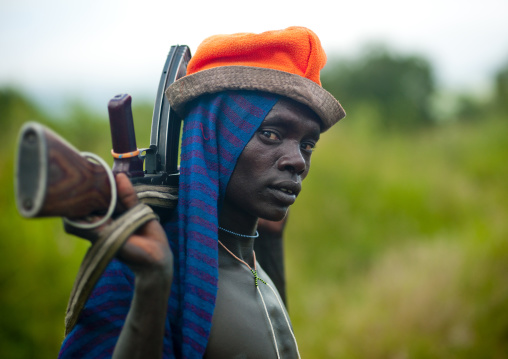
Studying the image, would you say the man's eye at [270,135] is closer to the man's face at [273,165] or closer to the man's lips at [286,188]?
the man's face at [273,165]

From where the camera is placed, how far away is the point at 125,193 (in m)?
1.33

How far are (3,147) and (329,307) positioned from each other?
486 centimetres

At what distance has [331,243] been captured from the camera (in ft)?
27.4

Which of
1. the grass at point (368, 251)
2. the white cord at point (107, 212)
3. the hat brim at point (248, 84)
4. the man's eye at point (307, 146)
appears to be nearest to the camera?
the white cord at point (107, 212)

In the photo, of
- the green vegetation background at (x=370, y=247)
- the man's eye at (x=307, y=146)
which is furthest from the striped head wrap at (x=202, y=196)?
the green vegetation background at (x=370, y=247)

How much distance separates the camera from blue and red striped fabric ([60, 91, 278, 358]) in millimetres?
1511

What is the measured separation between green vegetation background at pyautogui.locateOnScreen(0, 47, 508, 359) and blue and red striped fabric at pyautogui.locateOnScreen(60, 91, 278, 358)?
3.32m

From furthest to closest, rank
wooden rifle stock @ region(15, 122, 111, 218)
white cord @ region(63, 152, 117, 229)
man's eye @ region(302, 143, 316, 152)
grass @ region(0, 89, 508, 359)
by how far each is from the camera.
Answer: grass @ region(0, 89, 508, 359), man's eye @ region(302, 143, 316, 152), white cord @ region(63, 152, 117, 229), wooden rifle stock @ region(15, 122, 111, 218)

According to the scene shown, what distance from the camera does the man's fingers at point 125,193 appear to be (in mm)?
1329

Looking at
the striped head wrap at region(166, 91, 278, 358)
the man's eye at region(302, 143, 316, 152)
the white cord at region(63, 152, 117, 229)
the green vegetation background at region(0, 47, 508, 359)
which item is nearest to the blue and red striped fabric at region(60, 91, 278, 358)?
the striped head wrap at region(166, 91, 278, 358)

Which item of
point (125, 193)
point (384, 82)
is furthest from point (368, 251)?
point (384, 82)

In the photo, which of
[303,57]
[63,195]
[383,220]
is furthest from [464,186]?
[63,195]

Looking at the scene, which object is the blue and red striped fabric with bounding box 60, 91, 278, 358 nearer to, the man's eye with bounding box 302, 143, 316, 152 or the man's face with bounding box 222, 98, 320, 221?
the man's face with bounding box 222, 98, 320, 221

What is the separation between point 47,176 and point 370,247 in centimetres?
776
